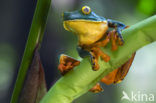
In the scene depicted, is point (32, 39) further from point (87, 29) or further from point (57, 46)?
point (57, 46)

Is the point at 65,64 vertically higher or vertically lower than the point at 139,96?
higher

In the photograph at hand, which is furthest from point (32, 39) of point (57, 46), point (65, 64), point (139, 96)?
point (139, 96)

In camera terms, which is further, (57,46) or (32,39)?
(57,46)

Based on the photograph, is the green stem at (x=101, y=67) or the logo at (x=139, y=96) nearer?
the green stem at (x=101, y=67)

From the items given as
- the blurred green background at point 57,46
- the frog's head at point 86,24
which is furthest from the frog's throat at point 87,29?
the blurred green background at point 57,46

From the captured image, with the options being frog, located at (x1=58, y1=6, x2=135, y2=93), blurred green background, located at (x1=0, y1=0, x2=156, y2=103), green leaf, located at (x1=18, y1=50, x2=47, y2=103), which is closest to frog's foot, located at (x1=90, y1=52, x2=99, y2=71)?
frog, located at (x1=58, y1=6, x2=135, y2=93)

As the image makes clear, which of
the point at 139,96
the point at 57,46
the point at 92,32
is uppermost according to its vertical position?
the point at 92,32

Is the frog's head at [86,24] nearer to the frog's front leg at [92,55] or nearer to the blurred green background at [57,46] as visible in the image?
the frog's front leg at [92,55]
